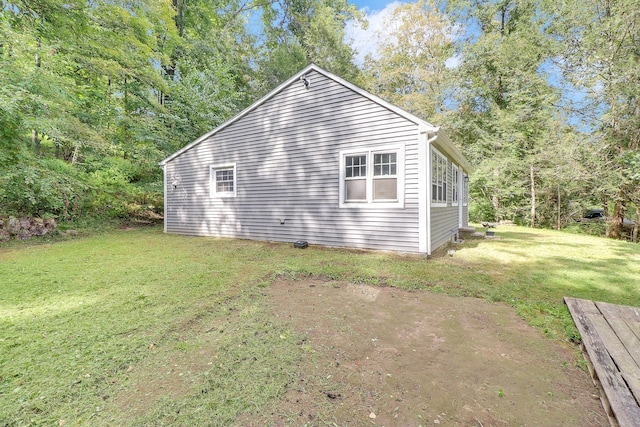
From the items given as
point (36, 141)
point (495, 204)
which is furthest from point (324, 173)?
point (495, 204)

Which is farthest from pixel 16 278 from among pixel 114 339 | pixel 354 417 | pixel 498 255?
pixel 498 255

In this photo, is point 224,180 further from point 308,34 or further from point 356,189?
point 308,34

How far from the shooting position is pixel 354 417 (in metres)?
1.68

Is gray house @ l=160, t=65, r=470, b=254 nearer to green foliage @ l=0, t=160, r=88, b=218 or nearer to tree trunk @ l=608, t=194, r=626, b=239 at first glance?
green foliage @ l=0, t=160, r=88, b=218

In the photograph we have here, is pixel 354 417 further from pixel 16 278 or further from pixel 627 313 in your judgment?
pixel 16 278

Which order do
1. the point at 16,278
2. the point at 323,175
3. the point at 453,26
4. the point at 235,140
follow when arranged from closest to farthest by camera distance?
the point at 16,278, the point at 323,175, the point at 235,140, the point at 453,26

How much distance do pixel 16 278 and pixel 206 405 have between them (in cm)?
499

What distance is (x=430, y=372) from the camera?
2.14 m

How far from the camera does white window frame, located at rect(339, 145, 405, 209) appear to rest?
6.22 meters

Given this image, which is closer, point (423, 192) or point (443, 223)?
point (423, 192)

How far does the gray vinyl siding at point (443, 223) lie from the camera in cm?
663

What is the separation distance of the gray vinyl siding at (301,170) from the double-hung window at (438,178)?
0.98m

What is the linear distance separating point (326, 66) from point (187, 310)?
64.1 feet

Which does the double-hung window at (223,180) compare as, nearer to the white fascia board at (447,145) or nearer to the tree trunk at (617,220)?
the white fascia board at (447,145)
